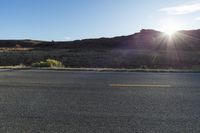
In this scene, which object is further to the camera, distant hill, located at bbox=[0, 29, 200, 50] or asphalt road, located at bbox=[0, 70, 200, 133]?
distant hill, located at bbox=[0, 29, 200, 50]

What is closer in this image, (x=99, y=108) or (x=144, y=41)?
(x=99, y=108)

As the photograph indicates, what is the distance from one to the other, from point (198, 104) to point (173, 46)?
62.6 meters

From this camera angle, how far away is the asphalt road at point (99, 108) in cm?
481

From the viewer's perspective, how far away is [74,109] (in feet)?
19.3

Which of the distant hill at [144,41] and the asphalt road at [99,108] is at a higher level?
the distant hill at [144,41]

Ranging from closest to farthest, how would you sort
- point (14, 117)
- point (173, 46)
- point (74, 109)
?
point (14, 117)
point (74, 109)
point (173, 46)

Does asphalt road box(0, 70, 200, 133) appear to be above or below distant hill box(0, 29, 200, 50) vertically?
below

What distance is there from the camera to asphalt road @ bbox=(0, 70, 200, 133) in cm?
481

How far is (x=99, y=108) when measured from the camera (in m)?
5.96

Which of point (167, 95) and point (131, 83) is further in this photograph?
point (131, 83)

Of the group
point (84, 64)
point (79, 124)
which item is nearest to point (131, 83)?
point (79, 124)

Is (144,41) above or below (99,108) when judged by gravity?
Result: above

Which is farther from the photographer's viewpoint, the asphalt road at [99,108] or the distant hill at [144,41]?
the distant hill at [144,41]

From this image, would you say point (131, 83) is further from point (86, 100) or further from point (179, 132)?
point (179, 132)
